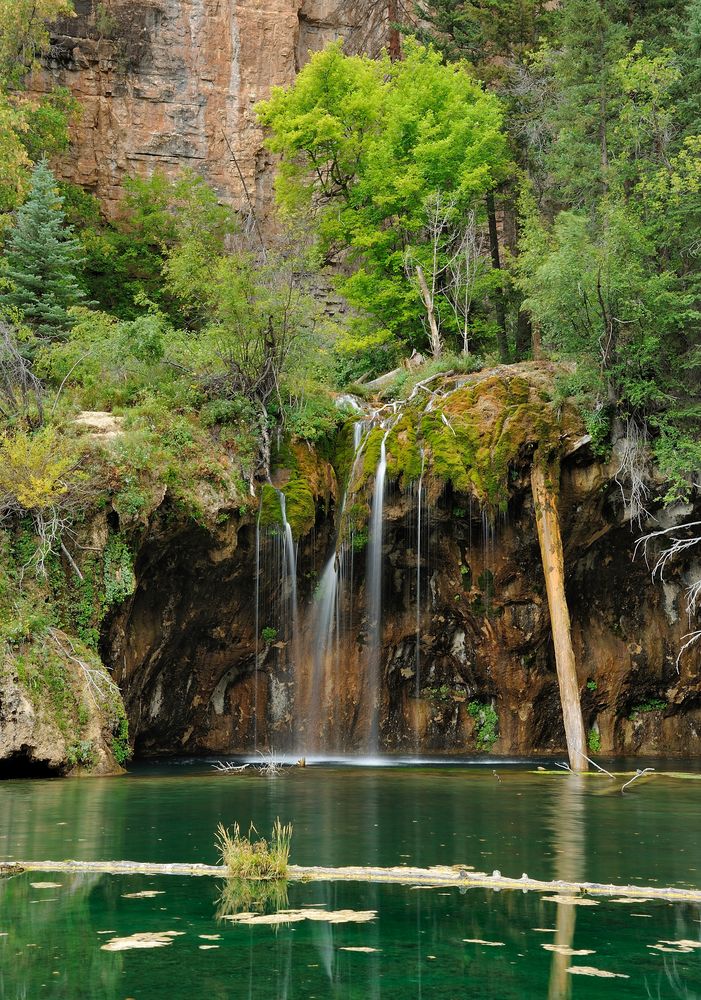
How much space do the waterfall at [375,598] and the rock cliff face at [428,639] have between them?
12 cm

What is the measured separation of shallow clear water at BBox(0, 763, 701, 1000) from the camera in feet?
22.9

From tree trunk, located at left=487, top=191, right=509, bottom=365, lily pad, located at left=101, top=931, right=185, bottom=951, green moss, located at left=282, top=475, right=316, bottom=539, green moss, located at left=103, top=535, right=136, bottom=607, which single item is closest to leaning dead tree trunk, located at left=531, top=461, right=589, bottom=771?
green moss, located at left=282, top=475, right=316, bottom=539

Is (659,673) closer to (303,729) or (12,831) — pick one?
(303,729)

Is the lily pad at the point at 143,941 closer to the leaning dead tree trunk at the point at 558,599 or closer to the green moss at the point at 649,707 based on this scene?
the leaning dead tree trunk at the point at 558,599

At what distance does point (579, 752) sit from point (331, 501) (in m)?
8.19

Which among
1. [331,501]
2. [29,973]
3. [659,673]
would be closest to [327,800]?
[29,973]

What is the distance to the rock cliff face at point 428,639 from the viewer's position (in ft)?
82.8

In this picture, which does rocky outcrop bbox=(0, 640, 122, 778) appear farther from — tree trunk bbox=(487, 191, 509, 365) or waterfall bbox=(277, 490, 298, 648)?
tree trunk bbox=(487, 191, 509, 365)

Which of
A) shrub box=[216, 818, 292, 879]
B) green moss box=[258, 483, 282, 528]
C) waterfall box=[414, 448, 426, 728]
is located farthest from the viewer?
green moss box=[258, 483, 282, 528]

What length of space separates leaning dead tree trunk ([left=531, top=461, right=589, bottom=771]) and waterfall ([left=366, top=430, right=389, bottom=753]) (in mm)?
3374

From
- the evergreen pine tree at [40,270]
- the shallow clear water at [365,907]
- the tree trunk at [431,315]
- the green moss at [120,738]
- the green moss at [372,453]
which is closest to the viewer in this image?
the shallow clear water at [365,907]

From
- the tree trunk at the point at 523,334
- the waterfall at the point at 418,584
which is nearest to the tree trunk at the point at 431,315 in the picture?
the tree trunk at the point at 523,334

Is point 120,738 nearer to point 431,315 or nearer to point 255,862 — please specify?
point 255,862

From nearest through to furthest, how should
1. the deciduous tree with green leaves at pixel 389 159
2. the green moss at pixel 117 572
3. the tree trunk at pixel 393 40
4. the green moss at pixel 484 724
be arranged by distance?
1. the green moss at pixel 117 572
2. the green moss at pixel 484 724
3. the deciduous tree with green leaves at pixel 389 159
4. the tree trunk at pixel 393 40
